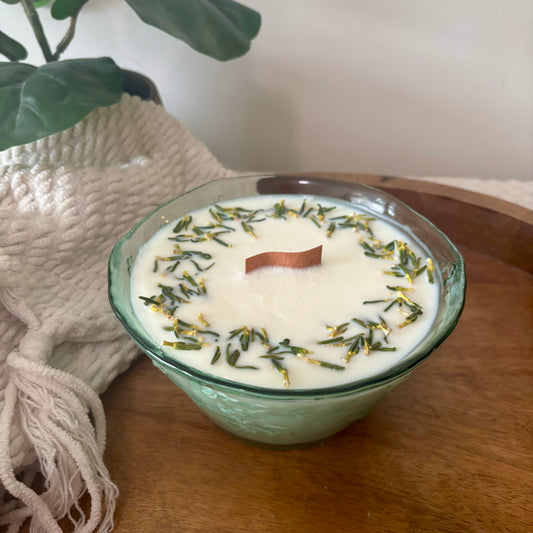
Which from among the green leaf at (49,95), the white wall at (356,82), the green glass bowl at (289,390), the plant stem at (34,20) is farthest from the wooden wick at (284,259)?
the white wall at (356,82)

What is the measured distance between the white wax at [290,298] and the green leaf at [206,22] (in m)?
0.26

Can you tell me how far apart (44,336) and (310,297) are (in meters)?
0.31

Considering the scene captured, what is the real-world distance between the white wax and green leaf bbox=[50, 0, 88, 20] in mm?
377

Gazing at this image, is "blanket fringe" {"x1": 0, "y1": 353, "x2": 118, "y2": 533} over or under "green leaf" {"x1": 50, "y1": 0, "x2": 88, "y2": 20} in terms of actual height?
under

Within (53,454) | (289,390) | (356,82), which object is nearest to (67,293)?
(53,454)

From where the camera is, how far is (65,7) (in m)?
0.87

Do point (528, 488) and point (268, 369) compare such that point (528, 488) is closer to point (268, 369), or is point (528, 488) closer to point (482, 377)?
point (482, 377)

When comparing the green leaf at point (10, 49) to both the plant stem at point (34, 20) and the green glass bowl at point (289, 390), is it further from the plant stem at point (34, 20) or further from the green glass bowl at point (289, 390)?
the green glass bowl at point (289, 390)

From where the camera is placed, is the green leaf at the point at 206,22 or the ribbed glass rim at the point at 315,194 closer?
the ribbed glass rim at the point at 315,194

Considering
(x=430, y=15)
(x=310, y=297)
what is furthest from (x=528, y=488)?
(x=430, y=15)

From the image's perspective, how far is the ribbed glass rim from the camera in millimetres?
526

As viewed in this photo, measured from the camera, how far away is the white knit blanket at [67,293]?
62cm

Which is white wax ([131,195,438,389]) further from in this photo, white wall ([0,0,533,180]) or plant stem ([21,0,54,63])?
white wall ([0,0,533,180])

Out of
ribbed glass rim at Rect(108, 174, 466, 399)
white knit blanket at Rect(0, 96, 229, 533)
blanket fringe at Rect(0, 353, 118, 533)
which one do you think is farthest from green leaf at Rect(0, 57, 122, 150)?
blanket fringe at Rect(0, 353, 118, 533)
